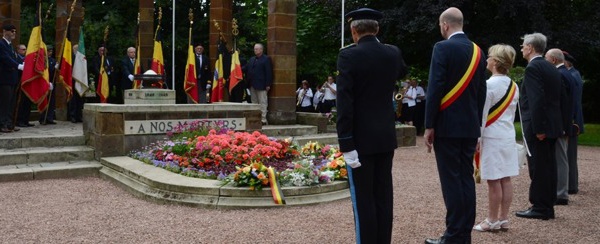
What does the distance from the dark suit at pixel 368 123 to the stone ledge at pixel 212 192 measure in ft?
9.03

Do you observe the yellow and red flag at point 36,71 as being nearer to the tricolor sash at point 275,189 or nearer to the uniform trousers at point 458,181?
the tricolor sash at point 275,189

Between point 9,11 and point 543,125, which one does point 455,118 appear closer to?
point 543,125

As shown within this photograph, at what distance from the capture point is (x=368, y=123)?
4.32 m

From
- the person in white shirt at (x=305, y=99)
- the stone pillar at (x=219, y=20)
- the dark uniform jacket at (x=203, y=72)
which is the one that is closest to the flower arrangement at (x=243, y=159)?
the dark uniform jacket at (x=203, y=72)

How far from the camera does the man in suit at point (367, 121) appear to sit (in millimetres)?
4223

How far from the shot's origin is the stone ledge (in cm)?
704

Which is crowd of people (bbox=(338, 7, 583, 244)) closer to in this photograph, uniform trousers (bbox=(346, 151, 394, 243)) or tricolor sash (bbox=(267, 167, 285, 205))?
uniform trousers (bbox=(346, 151, 394, 243))

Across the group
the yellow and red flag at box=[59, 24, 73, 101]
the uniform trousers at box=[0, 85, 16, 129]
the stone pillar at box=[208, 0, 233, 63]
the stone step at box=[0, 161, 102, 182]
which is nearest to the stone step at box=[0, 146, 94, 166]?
the stone step at box=[0, 161, 102, 182]

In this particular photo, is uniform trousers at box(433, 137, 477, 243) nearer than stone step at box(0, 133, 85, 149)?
Yes

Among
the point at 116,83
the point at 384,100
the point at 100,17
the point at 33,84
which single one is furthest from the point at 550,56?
the point at 100,17

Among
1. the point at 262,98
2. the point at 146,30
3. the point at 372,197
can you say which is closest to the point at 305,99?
the point at 146,30

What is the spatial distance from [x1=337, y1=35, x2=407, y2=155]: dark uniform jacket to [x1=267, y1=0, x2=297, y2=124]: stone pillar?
9.88 meters

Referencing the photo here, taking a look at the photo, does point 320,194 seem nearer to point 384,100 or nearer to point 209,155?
point 209,155

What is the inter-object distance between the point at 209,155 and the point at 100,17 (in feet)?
49.0
